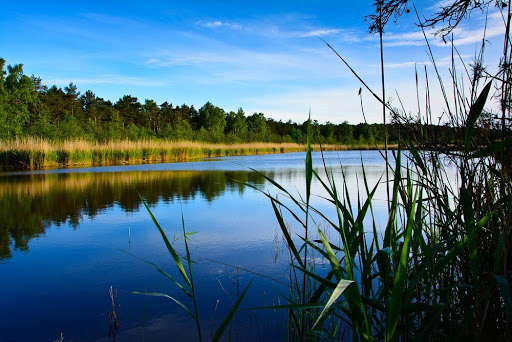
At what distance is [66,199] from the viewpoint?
721cm

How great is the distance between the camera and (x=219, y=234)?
437 centimetres

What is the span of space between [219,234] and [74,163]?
15.0 metres

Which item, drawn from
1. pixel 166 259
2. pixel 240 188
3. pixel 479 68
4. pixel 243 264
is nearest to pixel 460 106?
pixel 479 68

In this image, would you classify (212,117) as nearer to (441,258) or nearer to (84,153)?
(84,153)

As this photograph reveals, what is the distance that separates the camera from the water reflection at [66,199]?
486cm

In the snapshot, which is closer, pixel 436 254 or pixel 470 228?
pixel 470 228

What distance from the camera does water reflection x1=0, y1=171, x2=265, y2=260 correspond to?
4.86 metres

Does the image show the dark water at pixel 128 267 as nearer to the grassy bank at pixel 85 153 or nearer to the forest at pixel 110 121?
the forest at pixel 110 121

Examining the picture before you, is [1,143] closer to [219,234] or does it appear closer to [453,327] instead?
[219,234]

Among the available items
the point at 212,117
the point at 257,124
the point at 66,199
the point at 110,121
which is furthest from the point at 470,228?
the point at 257,124

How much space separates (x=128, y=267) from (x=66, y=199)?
466 centimetres

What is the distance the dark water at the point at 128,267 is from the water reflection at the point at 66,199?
31 millimetres

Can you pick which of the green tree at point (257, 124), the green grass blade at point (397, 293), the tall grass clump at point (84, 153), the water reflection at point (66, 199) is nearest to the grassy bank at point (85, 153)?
the tall grass clump at point (84, 153)

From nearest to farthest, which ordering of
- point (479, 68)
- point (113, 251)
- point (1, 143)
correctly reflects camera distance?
point (479, 68) → point (113, 251) → point (1, 143)
